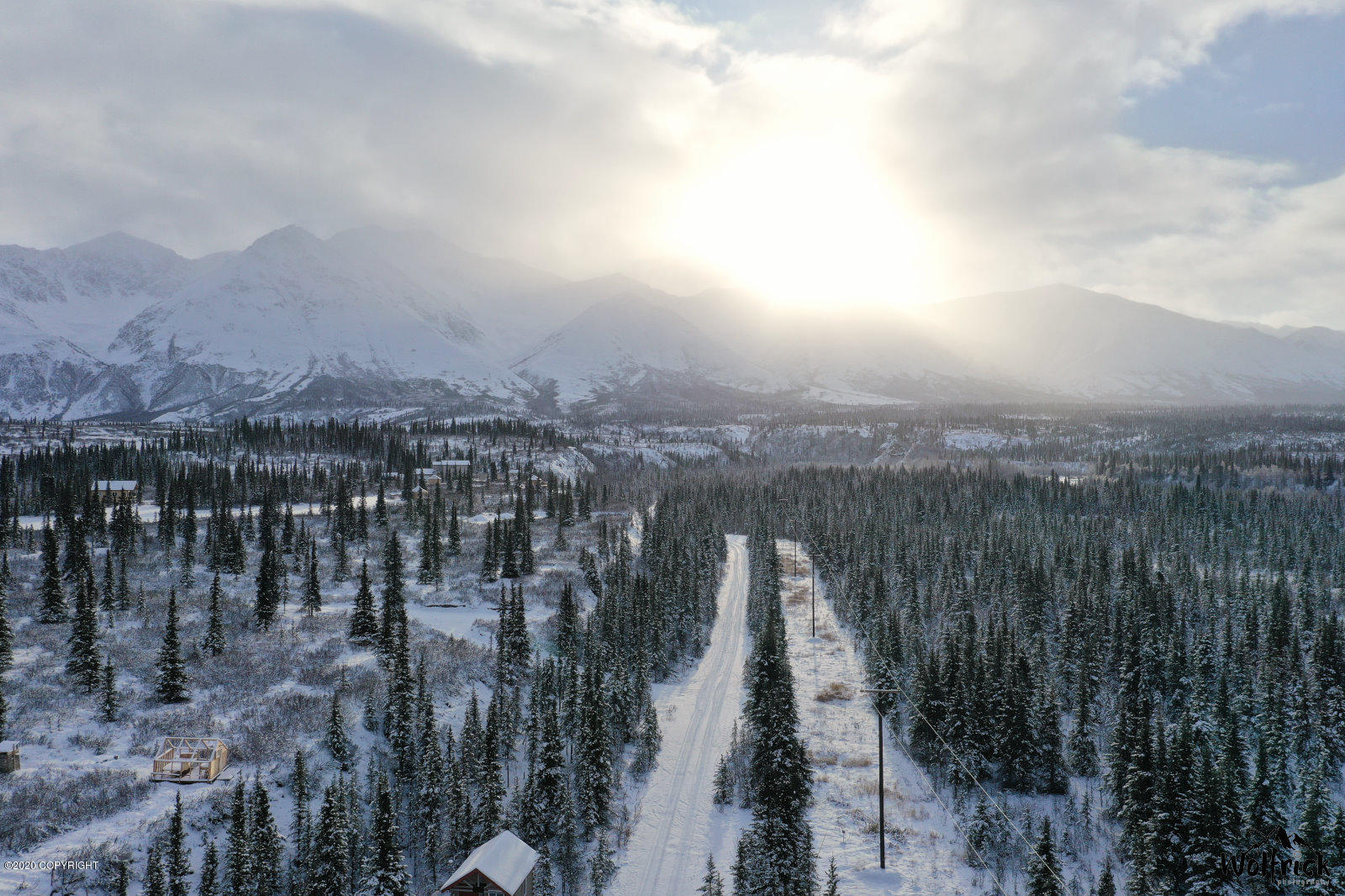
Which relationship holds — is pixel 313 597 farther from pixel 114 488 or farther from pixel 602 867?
pixel 114 488

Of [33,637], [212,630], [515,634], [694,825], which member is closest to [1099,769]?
[694,825]

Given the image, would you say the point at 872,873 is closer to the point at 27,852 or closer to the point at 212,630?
the point at 27,852

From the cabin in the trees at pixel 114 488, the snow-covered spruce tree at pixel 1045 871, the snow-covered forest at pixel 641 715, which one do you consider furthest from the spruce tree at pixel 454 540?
the snow-covered spruce tree at pixel 1045 871

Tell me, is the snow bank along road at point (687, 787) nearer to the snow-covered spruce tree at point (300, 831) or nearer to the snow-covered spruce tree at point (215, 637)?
the snow-covered spruce tree at point (300, 831)

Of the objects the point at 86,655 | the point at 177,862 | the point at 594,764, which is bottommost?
the point at 594,764

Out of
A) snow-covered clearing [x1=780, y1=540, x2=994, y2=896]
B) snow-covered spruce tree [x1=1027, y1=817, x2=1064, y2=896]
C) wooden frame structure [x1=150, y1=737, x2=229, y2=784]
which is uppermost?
wooden frame structure [x1=150, y1=737, x2=229, y2=784]

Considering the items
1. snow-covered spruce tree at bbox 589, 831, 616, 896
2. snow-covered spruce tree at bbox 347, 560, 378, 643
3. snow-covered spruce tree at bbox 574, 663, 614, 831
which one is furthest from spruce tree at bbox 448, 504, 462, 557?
snow-covered spruce tree at bbox 589, 831, 616, 896

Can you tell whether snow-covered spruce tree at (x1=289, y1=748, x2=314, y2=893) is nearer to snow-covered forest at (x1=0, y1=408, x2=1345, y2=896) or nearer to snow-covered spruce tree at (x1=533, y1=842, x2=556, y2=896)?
snow-covered forest at (x1=0, y1=408, x2=1345, y2=896)

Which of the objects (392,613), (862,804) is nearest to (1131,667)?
(862,804)
